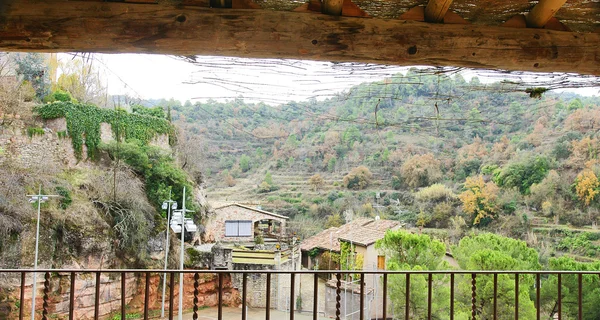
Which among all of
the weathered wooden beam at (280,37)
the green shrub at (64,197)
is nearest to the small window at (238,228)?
the green shrub at (64,197)

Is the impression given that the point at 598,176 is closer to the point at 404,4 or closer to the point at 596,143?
the point at 596,143

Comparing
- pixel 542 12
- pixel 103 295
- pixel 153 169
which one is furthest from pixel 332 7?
pixel 153 169

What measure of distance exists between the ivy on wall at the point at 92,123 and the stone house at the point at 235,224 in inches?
138

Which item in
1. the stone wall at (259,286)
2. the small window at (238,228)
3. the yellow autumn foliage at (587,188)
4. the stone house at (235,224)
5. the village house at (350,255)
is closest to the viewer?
the stone wall at (259,286)

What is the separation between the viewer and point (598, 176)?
18.8 meters

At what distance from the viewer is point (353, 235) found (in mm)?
15719

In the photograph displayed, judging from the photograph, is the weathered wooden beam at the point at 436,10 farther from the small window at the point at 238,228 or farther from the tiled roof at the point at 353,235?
the small window at the point at 238,228

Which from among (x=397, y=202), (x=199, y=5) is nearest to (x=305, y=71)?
(x=199, y=5)

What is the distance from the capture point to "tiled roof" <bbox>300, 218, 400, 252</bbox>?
15320mm

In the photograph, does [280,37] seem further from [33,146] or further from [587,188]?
[587,188]

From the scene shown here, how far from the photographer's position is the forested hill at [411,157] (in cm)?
1961

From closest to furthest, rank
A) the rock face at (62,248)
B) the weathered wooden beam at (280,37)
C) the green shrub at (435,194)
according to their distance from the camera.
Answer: the weathered wooden beam at (280,37)
the rock face at (62,248)
the green shrub at (435,194)

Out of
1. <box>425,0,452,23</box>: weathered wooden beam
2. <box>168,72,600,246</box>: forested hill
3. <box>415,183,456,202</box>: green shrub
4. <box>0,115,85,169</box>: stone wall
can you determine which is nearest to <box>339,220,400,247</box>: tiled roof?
<box>168,72,600,246</box>: forested hill

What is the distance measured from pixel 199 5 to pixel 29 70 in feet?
46.4
